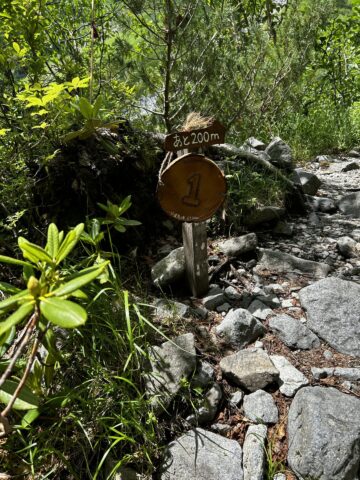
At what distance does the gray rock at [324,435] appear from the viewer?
145cm

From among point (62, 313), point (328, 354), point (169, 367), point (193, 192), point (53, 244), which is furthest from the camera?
point (193, 192)

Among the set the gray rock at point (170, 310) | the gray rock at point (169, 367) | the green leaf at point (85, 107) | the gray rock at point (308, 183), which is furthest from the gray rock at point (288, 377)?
the gray rock at point (308, 183)

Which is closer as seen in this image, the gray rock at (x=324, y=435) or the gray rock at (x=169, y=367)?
the gray rock at (x=324, y=435)

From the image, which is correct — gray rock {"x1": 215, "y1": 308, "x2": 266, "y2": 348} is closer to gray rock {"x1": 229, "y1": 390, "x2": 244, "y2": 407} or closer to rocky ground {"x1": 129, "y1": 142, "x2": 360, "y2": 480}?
rocky ground {"x1": 129, "y1": 142, "x2": 360, "y2": 480}

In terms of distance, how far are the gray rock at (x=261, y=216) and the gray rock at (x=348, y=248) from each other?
52cm

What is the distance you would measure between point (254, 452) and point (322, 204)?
242cm

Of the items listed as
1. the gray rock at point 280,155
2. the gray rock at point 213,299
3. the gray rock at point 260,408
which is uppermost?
the gray rock at point 280,155

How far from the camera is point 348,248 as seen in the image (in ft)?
9.03

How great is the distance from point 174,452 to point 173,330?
612 millimetres

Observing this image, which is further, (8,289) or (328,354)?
(328,354)

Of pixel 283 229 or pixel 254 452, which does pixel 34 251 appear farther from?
pixel 283 229

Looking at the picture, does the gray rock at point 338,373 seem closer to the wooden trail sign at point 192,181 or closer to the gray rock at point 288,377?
the gray rock at point 288,377

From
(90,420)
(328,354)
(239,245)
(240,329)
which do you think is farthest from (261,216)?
(90,420)

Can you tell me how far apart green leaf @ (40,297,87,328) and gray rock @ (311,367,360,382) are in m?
1.35
